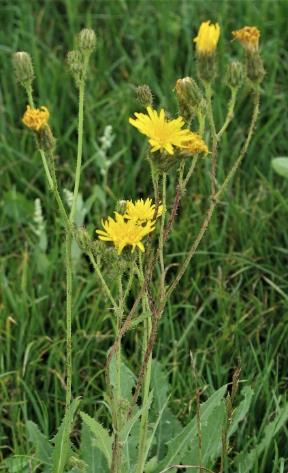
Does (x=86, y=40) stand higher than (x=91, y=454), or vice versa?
(x=86, y=40)

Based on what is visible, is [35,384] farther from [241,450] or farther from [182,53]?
[182,53]

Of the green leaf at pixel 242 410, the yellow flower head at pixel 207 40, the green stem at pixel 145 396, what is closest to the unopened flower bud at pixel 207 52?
the yellow flower head at pixel 207 40

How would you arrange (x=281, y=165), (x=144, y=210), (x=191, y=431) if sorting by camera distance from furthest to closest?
(x=281, y=165) < (x=191, y=431) < (x=144, y=210)

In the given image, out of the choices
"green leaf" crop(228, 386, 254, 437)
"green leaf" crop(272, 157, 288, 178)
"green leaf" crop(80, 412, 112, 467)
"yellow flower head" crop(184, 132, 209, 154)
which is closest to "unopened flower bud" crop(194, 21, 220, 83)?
"yellow flower head" crop(184, 132, 209, 154)

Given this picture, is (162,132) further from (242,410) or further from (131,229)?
(242,410)

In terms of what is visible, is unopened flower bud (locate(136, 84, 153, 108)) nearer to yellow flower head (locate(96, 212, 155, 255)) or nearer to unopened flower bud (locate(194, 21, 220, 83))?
unopened flower bud (locate(194, 21, 220, 83))

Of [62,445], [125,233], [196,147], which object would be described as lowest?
[62,445]

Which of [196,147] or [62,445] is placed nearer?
[196,147]

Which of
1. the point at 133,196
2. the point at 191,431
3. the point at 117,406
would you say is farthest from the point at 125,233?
the point at 133,196
